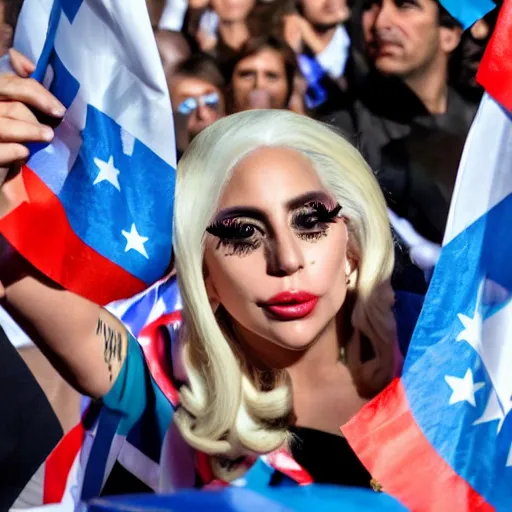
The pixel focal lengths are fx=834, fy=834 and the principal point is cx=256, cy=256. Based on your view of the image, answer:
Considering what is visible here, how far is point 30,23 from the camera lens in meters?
1.55

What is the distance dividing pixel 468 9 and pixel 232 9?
1.47ft

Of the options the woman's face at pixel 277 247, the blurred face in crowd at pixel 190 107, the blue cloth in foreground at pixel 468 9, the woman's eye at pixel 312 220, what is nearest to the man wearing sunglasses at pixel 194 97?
the blurred face in crowd at pixel 190 107

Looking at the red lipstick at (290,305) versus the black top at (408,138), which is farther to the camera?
the black top at (408,138)

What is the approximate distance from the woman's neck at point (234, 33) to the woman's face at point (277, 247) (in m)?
0.23

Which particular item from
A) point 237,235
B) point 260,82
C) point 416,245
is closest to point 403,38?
point 260,82

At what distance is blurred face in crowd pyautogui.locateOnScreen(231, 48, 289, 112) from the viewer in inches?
62.9

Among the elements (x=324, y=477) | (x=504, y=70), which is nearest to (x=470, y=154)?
(x=504, y=70)

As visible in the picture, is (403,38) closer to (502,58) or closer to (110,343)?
(502,58)

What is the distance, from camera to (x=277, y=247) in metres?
1.49

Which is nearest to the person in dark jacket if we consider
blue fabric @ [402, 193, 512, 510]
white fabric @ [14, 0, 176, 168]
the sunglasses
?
blue fabric @ [402, 193, 512, 510]

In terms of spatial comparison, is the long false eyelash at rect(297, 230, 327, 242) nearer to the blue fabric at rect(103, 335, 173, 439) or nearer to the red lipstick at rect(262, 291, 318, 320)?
the red lipstick at rect(262, 291, 318, 320)

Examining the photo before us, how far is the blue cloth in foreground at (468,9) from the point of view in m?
1.57

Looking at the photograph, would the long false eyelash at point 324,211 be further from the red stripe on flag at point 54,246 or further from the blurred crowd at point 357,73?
the red stripe on flag at point 54,246

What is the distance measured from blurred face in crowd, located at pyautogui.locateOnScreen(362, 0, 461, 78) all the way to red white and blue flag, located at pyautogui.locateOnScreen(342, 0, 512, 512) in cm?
11
